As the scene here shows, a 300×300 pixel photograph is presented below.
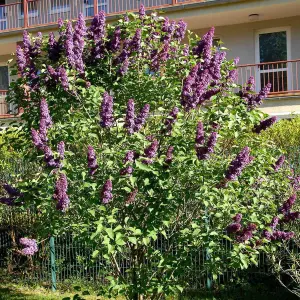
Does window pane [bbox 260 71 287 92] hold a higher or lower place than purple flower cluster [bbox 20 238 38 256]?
higher

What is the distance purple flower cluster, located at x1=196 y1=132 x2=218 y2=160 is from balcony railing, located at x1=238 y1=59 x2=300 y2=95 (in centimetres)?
1192

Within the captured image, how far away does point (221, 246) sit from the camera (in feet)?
15.5

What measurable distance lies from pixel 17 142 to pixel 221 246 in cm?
247

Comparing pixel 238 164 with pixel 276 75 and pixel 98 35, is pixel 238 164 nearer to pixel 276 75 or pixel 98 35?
pixel 98 35

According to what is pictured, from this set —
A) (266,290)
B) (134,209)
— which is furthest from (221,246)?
(266,290)

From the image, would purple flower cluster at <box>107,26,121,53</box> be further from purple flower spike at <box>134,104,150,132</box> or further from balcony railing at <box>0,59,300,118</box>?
balcony railing at <box>0,59,300,118</box>

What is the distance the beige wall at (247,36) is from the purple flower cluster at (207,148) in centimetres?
1300

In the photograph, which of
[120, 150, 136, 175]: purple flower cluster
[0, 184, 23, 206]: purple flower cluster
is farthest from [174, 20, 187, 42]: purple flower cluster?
[0, 184, 23, 206]: purple flower cluster

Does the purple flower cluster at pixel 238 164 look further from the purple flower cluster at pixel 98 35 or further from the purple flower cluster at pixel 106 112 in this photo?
the purple flower cluster at pixel 98 35

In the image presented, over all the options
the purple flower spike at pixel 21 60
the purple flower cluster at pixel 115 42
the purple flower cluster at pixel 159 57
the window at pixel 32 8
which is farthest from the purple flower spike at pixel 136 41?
the window at pixel 32 8

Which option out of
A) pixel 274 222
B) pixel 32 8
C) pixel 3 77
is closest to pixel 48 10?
pixel 32 8

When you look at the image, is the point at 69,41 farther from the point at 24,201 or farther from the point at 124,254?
the point at 124,254

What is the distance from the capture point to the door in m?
15.8

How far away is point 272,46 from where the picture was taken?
643 inches
